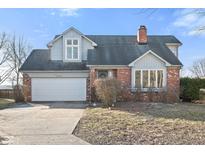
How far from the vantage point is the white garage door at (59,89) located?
77.8ft

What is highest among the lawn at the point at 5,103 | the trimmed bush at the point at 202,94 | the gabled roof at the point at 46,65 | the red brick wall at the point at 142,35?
the red brick wall at the point at 142,35

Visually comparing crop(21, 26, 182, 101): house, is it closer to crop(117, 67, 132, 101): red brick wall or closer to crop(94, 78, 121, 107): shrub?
crop(117, 67, 132, 101): red brick wall

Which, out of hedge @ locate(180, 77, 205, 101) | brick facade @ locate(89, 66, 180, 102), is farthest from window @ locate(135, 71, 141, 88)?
hedge @ locate(180, 77, 205, 101)

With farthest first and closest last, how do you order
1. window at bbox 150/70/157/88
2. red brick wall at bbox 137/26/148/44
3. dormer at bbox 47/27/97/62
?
1. red brick wall at bbox 137/26/148/44
2. dormer at bbox 47/27/97/62
3. window at bbox 150/70/157/88

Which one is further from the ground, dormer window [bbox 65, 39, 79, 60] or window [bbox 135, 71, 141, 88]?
dormer window [bbox 65, 39, 79, 60]

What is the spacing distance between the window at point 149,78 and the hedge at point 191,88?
209 cm

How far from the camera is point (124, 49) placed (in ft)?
82.2

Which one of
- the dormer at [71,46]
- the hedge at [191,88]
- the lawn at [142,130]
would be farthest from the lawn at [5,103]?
the hedge at [191,88]

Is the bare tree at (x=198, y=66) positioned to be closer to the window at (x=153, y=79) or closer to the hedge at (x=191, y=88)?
the hedge at (x=191, y=88)

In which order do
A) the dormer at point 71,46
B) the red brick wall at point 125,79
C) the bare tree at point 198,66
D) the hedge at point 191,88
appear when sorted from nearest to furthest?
the red brick wall at point 125,79, the hedge at point 191,88, the dormer at point 71,46, the bare tree at point 198,66

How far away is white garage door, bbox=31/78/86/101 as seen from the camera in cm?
2370

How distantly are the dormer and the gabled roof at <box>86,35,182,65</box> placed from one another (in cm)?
73

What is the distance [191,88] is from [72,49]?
9.75m
